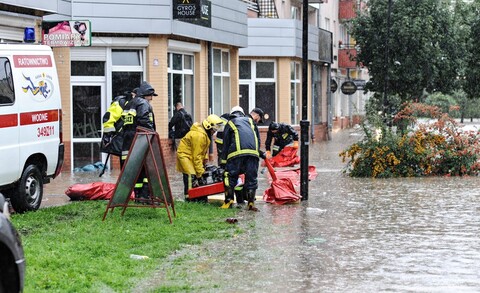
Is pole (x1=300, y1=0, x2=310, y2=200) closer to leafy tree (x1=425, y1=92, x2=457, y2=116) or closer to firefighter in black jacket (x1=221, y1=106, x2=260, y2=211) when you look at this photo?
firefighter in black jacket (x1=221, y1=106, x2=260, y2=211)

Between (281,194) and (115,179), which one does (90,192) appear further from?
(115,179)

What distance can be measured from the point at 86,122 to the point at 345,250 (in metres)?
15.4

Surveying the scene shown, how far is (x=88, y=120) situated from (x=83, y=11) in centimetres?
276

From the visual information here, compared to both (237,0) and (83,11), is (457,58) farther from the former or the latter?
(83,11)

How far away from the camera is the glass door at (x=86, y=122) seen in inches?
1017

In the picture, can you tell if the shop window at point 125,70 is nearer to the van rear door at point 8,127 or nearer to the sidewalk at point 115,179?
the sidewalk at point 115,179

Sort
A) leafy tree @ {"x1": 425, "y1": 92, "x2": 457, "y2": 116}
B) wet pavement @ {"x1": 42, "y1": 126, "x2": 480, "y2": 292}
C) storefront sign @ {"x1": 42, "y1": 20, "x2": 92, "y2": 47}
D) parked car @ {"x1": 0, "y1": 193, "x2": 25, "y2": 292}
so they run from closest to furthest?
parked car @ {"x1": 0, "y1": 193, "x2": 25, "y2": 292} < wet pavement @ {"x1": 42, "y1": 126, "x2": 480, "y2": 292} < storefront sign @ {"x1": 42, "y1": 20, "x2": 92, "y2": 47} < leafy tree @ {"x1": 425, "y1": 92, "x2": 457, "y2": 116}

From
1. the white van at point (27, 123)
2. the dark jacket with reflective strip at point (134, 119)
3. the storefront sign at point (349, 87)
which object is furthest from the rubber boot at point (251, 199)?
the storefront sign at point (349, 87)

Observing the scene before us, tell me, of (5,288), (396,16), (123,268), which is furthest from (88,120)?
(396,16)

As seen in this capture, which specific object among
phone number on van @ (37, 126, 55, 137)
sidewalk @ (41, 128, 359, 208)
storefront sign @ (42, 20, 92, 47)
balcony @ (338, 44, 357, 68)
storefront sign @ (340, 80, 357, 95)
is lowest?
sidewalk @ (41, 128, 359, 208)

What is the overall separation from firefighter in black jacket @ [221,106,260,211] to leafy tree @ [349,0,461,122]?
107ft

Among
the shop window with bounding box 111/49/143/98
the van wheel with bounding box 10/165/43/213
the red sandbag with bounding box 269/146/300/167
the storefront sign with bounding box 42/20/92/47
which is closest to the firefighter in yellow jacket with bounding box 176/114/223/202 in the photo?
the van wheel with bounding box 10/165/43/213

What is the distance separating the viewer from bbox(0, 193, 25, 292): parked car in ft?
22.9

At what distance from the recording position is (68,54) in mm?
25016
